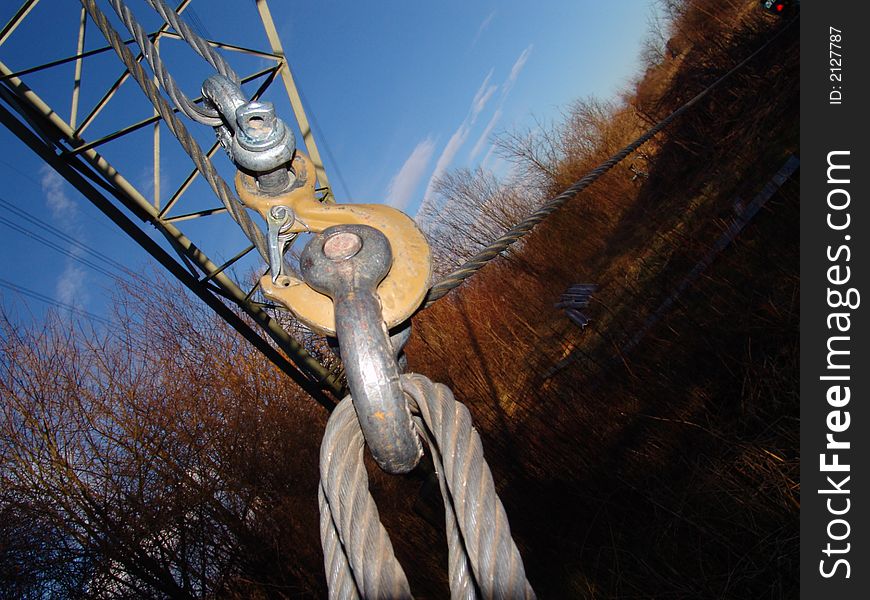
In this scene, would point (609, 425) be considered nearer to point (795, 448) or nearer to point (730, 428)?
point (730, 428)

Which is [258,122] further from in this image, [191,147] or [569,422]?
[569,422]

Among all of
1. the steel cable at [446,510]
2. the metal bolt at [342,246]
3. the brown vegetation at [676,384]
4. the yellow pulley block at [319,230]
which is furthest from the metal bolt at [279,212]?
the brown vegetation at [676,384]

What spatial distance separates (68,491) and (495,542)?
23.4 ft

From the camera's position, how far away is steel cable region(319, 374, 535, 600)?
0.52 m

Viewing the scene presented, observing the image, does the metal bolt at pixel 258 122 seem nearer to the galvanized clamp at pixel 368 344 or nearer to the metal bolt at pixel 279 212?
the metal bolt at pixel 279 212

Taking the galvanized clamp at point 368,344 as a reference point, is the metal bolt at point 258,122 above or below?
above

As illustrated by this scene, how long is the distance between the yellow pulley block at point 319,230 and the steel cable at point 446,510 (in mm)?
126

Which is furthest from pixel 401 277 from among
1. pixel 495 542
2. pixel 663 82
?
pixel 663 82

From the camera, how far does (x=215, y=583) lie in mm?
6121

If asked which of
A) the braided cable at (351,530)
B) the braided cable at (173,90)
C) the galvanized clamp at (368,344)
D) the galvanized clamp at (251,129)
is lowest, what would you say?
the braided cable at (351,530)

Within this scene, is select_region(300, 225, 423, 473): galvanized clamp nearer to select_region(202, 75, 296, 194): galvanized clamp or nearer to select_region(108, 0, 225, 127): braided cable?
select_region(202, 75, 296, 194): galvanized clamp

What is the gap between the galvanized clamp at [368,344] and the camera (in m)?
0.57

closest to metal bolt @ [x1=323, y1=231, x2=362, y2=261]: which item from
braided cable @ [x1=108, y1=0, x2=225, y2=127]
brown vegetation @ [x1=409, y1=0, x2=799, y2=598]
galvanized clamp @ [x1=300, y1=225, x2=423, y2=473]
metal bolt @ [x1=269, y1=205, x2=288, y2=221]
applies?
galvanized clamp @ [x1=300, y1=225, x2=423, y2=473]

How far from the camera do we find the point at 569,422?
435cm
